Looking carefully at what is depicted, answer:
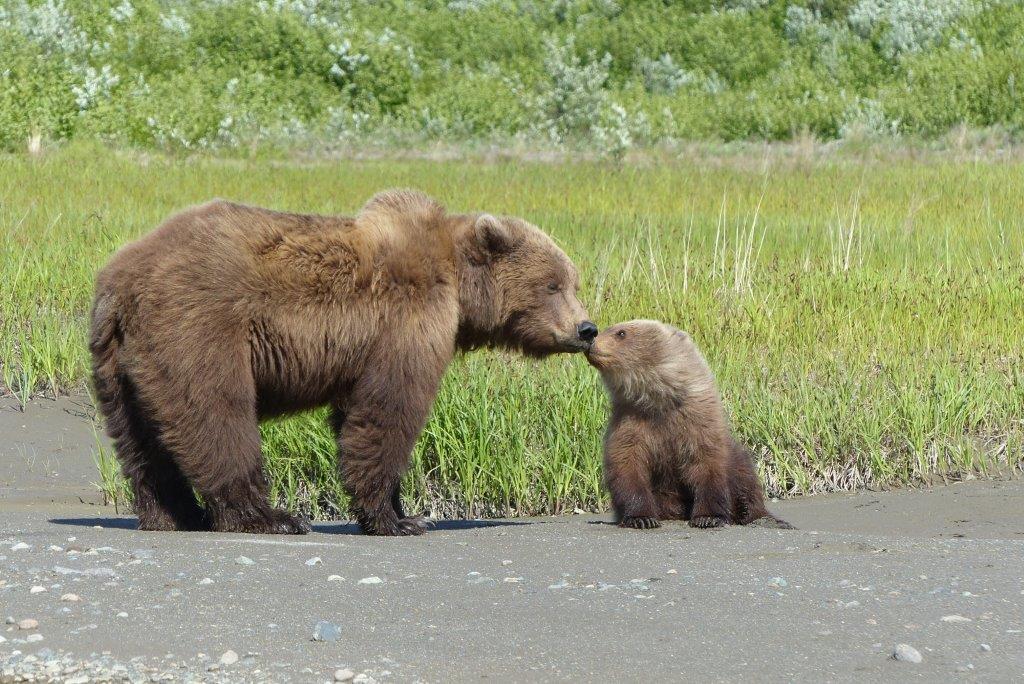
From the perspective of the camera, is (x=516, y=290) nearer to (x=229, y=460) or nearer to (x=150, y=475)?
(x=229, y=460)

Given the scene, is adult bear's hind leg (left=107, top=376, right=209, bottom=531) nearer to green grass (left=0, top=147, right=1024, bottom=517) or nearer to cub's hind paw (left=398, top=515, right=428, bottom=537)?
cub's hind paw (left=398, top=515, right=428, bottom=537)

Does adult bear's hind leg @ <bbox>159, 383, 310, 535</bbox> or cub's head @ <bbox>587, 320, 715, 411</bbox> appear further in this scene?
cub's head @ <bbox>587, 320, 715, 411</bbox>

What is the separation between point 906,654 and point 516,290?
273cm

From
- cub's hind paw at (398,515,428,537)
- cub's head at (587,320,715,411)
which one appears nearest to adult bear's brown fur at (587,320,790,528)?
cub's head at (587,320,715,411)

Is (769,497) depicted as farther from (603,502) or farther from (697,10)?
(697,10)

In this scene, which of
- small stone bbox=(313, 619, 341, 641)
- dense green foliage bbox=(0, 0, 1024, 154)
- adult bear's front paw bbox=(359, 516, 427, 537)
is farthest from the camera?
dense green foliage bbox=(0, 0, 1024, 154)

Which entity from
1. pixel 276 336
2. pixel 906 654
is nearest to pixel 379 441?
pixel 276 336

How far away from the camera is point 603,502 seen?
7.12 m

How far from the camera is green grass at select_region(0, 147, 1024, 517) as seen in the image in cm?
709

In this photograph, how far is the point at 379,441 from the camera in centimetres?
558

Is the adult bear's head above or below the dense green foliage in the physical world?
below

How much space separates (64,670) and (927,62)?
3032 centimetres

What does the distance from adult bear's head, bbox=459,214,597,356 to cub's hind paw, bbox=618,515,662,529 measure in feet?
2.39

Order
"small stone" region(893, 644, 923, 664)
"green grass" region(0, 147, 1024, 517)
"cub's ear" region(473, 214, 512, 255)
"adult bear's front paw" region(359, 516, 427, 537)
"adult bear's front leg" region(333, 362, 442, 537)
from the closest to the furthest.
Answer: "small stone" region(893, 644, 923, 664), "adult bear's front leg" region(333, 362, 442, 537), "adult bear's front paw" region(359, 516, 427, 537), "cub's ear" region(473, 214, 512, 255), "green grass" region(0, 147, 1024, 517)
